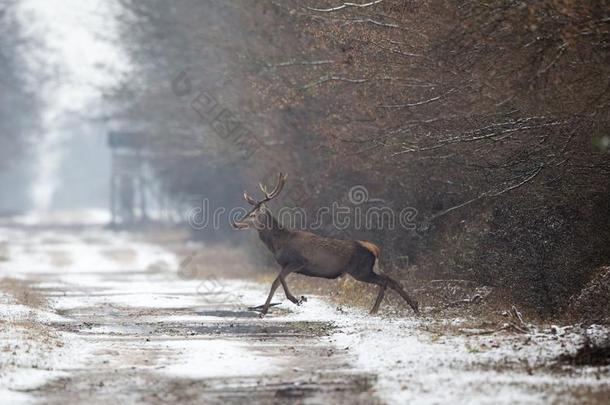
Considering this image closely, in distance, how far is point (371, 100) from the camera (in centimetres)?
2206

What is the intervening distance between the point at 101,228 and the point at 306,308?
66.3 m

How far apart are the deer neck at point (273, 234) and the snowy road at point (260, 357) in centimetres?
129

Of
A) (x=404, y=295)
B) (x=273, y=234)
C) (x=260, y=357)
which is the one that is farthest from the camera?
(x=273, y=234)

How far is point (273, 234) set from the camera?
Answer: 21.4 m

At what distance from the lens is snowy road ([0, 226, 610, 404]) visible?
12.5m

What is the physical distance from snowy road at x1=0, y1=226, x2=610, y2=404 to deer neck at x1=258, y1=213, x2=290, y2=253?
1.29 m

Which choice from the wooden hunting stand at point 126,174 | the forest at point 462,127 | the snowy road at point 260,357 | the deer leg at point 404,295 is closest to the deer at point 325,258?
the deer leg at point 404,295

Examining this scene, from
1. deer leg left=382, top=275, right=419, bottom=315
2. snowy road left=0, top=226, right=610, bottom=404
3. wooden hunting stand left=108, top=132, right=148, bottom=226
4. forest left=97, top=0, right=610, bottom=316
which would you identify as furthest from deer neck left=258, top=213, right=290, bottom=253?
wooden hunting stand left=108, top=132, right=148, bottom=226

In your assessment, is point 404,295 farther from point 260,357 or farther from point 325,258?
point 260,357

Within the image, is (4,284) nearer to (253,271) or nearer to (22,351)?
(253,271)

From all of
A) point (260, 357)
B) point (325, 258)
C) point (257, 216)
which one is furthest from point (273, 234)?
point (260, 357)

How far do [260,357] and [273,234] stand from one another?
6144 mm

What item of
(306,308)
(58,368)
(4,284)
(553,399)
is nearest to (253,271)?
(4,284)

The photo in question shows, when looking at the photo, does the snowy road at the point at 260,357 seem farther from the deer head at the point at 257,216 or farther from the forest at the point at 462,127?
the forest at the point at 462,127
